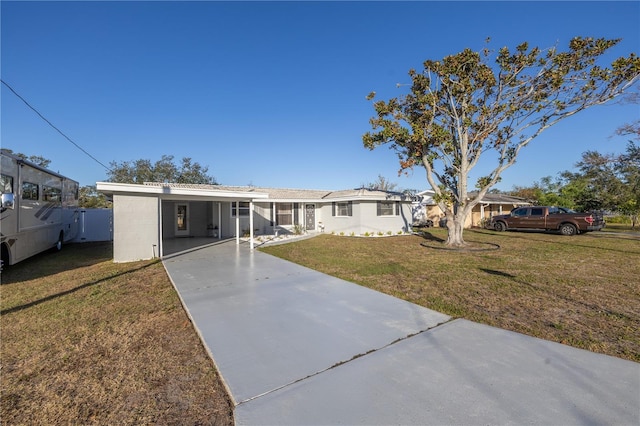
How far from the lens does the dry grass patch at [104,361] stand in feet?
7.64

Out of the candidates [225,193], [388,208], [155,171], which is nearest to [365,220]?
[388,208]

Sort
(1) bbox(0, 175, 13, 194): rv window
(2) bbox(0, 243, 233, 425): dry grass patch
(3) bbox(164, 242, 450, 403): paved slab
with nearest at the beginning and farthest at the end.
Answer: (2) bbox(0, 243, 233, 425): dry grass patch < (3) bbox(164, 242, 450, 403): paved slab < (1) bbox(0, 175, 13, 194): rv window

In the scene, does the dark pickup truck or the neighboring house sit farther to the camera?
the neighboring house

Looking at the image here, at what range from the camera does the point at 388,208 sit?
17.7 metres

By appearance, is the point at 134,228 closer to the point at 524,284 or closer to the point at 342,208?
the point at 524,284

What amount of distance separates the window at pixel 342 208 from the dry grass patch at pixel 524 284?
6360 mm

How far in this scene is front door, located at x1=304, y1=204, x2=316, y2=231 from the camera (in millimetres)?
18859

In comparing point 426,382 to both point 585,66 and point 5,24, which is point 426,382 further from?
point 585,66

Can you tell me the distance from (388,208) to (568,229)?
10.2 m

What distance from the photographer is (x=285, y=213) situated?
58.7ft

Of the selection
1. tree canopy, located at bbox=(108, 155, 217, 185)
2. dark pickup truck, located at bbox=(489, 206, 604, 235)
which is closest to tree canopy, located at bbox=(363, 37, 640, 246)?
dark pickup truck, located at bbox=(489, 206, 604, 235)

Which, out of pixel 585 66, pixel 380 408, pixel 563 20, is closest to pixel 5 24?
pixel 380 408

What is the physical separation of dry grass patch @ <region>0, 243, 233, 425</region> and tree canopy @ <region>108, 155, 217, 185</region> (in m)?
27.5

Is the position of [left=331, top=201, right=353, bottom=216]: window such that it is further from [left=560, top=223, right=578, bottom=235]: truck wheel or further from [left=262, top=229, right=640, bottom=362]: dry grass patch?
[left=560, top=223, right=578, bottom=235]: truck wheel
